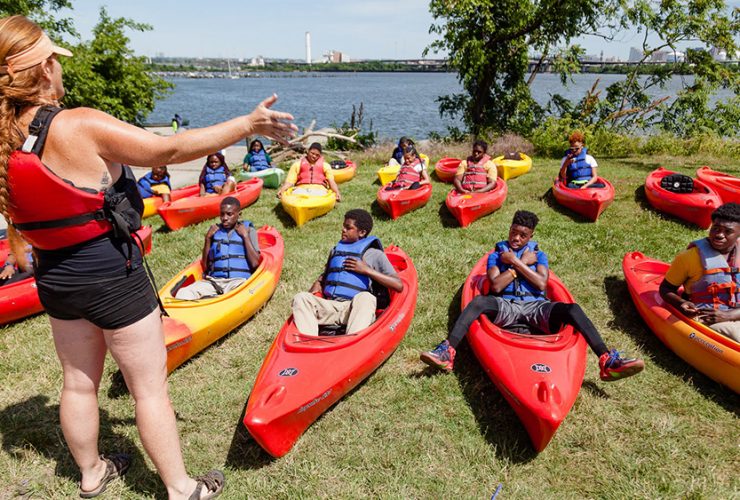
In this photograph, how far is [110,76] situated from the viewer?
591 inches

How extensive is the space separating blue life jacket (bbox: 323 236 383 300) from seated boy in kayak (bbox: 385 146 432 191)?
4166 mm

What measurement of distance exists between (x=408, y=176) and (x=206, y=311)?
517cm

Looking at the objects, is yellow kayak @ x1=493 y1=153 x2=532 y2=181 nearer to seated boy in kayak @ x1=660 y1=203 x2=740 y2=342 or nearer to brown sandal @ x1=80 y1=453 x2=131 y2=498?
seated boy in kayak @ x1=660 y1=203 x2=740 y2=342

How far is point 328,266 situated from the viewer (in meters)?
4.40

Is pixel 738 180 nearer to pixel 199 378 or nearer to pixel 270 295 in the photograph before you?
pixel 270 295

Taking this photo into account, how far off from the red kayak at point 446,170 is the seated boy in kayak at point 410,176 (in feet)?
5.01

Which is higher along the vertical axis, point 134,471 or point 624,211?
point 624,211

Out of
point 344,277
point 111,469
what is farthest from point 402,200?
point 111,469

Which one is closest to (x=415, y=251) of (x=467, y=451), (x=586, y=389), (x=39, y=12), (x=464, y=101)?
(x=586, y=389)

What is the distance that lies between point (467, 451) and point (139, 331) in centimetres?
231

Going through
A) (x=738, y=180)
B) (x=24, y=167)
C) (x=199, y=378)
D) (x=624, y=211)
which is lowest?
(x=199, y=378)

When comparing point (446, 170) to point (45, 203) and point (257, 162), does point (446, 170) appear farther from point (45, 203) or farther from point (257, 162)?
point (45, 203)

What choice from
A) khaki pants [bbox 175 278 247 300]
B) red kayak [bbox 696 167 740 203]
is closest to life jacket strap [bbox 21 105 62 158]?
khaki pants [bbox 175 278 247 300]

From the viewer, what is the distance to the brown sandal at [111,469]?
271 centimetres
